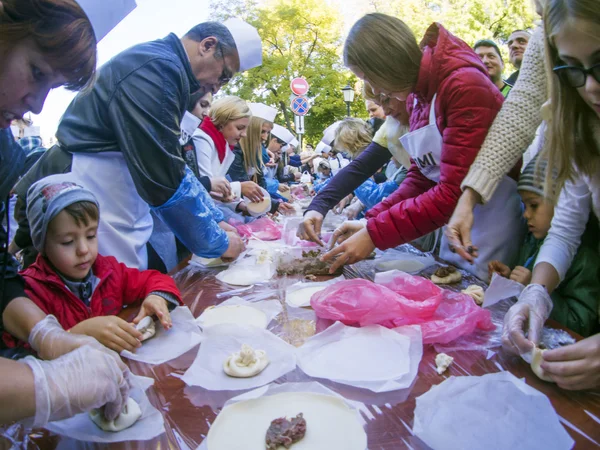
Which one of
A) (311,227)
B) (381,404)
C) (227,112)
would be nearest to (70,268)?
(381,404)

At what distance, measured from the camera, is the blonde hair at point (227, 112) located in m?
3.62

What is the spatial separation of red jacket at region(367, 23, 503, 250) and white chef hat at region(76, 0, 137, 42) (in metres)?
1.20

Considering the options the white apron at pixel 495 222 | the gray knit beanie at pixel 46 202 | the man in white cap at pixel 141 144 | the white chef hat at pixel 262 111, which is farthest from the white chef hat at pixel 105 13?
the white chef hat at pixel 262 111

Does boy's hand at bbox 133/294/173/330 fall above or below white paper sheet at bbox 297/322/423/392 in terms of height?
above

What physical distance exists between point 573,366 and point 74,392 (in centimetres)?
106

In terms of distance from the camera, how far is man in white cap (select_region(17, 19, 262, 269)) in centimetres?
163

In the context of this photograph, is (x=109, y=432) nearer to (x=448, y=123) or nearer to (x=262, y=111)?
(x=448, y=123)

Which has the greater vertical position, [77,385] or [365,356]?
[77,385]

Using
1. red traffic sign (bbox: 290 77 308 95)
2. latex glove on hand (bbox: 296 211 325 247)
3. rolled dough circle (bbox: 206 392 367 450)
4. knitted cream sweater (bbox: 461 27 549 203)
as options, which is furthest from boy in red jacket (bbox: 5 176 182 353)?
red traffic sign (bbox: 290 77 308 95)

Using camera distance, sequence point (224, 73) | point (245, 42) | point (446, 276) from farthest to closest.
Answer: point (245, 42), point (224, 73), point (446, 276)

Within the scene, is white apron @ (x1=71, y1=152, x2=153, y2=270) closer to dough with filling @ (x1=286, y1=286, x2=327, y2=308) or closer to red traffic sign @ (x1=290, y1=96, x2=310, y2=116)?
dough with filling @ (x1=286, y1=286, x2=327, y2=308)

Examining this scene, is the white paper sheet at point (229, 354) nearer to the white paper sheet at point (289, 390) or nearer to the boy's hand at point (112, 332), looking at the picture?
the white paper sheet at point (289, 390)

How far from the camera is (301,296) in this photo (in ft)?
5.19

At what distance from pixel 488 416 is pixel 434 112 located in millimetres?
1304
